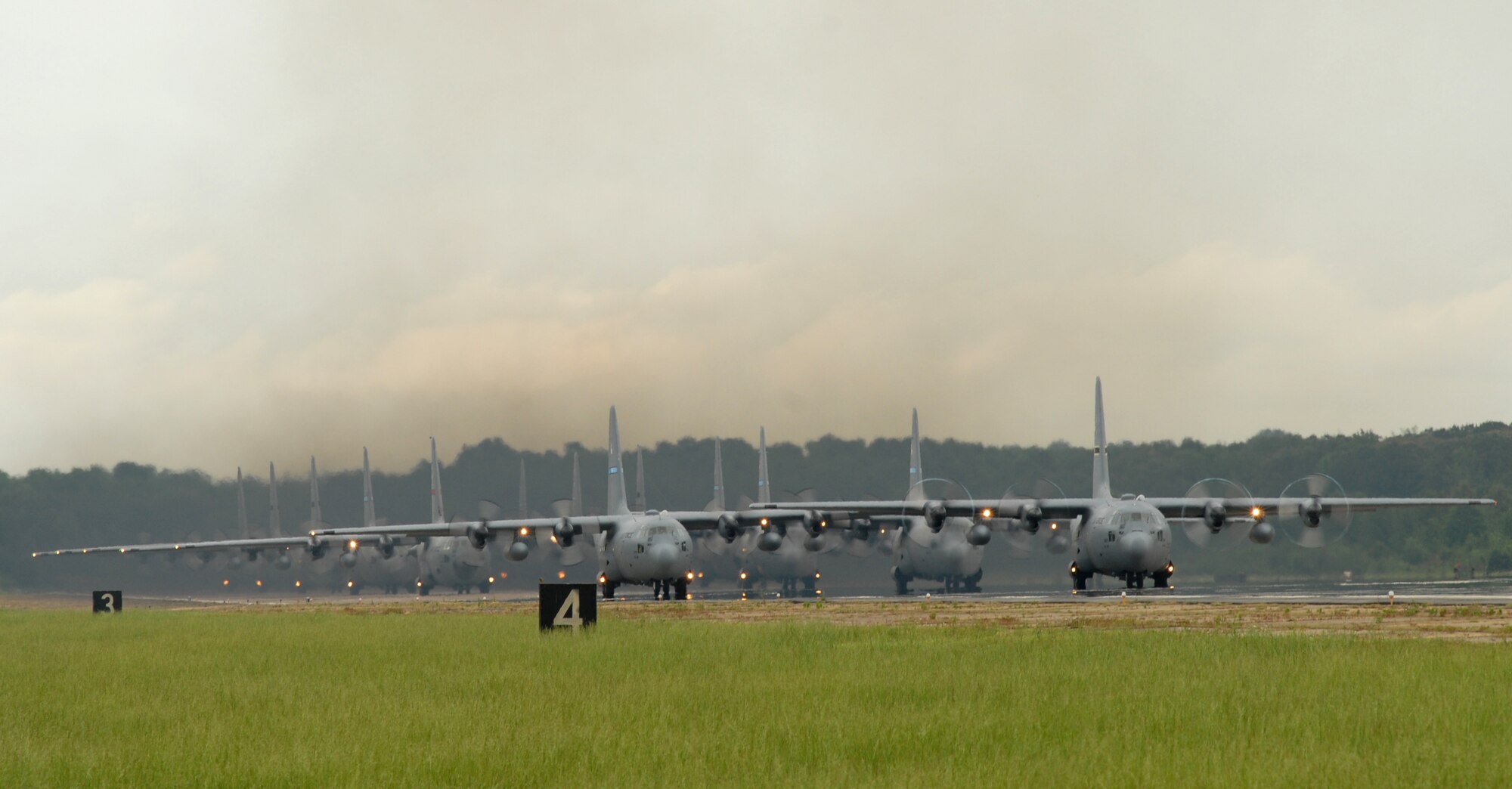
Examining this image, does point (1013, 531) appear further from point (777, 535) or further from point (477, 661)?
point (477, 661)

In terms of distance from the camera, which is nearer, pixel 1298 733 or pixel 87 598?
pixel 1298 733

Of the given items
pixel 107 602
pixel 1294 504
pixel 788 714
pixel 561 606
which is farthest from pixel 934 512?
pixel 788 714

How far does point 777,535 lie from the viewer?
71.8m

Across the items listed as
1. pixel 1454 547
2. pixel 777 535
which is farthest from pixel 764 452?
pixel 1454 547

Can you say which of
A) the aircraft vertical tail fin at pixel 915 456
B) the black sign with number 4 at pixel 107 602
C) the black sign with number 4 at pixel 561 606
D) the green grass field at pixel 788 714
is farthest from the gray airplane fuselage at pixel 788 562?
the green grass field at pixel 788 714

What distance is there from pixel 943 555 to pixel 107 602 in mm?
45065

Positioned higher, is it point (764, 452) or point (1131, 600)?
point (764, 452)

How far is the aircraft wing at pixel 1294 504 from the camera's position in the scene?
2330 inches

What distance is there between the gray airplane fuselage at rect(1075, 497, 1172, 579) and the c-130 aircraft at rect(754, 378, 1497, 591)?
0.03 metres

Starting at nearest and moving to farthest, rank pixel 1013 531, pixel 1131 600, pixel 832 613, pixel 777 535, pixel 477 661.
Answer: pixel 477 661 → pixel 832 613 → pixel 1131 600 → pixel 1013 531 → pixel 777 535

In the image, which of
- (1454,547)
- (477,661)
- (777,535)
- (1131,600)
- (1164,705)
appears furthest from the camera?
(1454,547)

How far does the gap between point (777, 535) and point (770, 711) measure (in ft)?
180

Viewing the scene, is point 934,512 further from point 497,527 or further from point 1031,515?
point 497,527

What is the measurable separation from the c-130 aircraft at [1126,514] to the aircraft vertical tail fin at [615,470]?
8267mm
